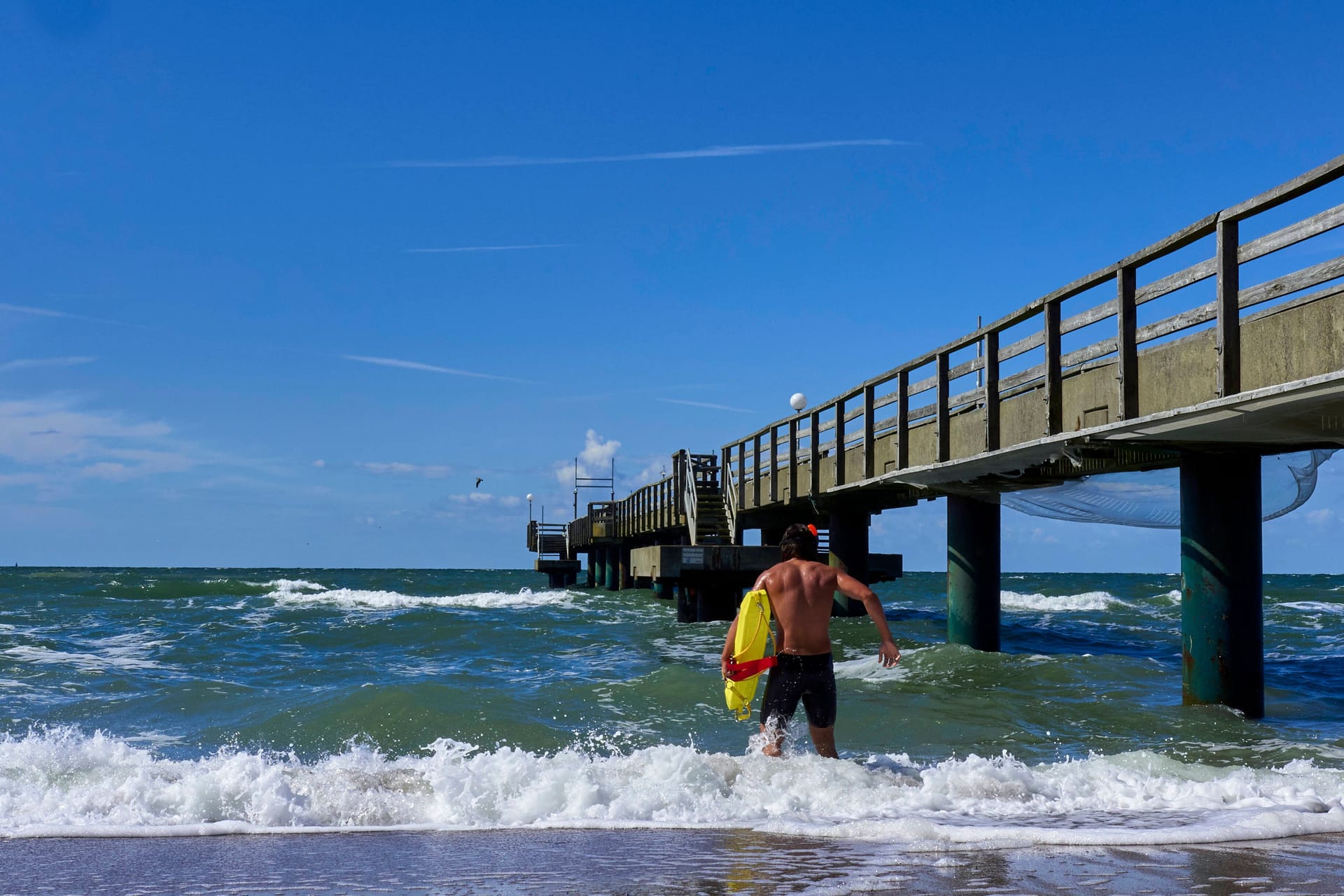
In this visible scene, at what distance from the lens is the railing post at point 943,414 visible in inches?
530

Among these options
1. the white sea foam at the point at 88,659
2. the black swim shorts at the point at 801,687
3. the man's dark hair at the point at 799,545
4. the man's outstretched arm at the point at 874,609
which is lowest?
the white sea foam at the point at 88,659

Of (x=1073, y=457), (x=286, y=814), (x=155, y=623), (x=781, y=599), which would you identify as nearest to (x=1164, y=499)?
(x=1073, y=457)

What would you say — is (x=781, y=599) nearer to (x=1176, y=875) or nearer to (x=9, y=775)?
(x=1176, y=875)

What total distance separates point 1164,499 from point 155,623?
831 inches

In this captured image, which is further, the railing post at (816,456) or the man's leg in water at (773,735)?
the railing post at (816,456)

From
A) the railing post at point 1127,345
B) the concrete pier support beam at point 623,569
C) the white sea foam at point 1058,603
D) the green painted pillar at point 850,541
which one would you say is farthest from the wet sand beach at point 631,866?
the concrete pier support beam at point 623,569

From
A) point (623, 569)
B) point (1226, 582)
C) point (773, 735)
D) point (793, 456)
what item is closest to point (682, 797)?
point (773, 735)

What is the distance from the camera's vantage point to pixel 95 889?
457cm

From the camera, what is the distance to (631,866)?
4.94 meters

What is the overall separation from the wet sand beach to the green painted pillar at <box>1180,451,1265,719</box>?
494 cm

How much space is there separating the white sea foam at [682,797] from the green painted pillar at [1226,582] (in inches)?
106

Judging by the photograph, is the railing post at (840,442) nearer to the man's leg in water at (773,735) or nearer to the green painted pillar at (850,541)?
the green painted pillar at (850,541)

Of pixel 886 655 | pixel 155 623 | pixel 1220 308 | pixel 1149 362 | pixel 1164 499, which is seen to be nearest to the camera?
pixel 886 655

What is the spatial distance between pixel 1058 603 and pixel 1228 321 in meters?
34.9
